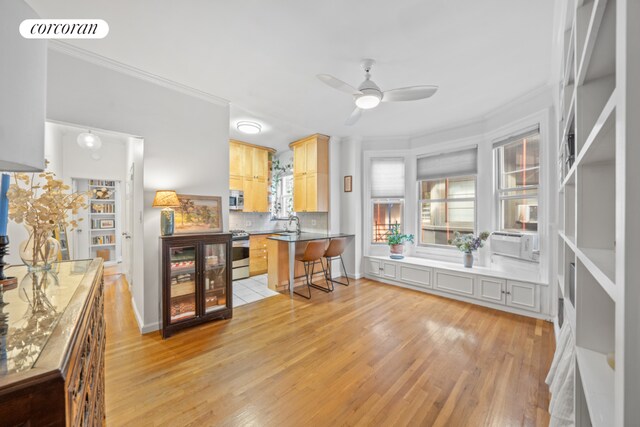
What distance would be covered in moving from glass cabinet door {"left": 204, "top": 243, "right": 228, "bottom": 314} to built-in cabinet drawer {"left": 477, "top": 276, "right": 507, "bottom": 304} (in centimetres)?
336

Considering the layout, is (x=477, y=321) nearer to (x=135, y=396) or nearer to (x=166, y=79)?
(x=135, y=396)

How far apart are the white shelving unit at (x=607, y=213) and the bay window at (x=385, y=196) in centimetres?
317

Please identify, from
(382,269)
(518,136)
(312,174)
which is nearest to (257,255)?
(312,174)

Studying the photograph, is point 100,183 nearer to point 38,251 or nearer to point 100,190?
point 100,190

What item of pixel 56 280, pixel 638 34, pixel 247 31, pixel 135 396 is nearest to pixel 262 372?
pixel 135 396

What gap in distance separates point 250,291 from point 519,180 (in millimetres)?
4251

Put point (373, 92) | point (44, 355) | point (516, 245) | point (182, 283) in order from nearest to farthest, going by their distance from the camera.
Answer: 1. point (44, 355)
2. point (373, 92)
3. point (182, 283)
4. point (516, 245)

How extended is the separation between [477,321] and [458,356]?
3.07 ft

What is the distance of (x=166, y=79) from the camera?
8.75 feet

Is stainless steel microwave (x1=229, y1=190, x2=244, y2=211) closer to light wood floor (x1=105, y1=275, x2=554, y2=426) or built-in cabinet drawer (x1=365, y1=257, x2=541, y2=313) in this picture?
light wood floor (x1=105, y1=275, x2=554, y2=426)

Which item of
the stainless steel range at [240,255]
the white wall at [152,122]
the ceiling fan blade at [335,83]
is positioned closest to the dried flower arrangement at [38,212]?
the white wall at [152,122]

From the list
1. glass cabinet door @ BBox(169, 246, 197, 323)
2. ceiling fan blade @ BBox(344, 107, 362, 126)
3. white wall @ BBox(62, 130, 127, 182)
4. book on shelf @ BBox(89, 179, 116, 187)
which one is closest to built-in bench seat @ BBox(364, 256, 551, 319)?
ceiling fan blade @ BBox(344, 107, 362, 126)

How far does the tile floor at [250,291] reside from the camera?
3.64 m

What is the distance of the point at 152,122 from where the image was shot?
2643mm
